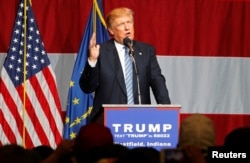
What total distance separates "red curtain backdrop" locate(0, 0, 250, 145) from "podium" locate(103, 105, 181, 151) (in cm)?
283

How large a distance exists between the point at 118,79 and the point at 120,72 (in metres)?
0.06

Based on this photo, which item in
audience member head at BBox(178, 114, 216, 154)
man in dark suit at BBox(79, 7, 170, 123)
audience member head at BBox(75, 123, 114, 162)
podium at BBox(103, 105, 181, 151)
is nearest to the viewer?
audience member head at BBox(75, 123, 114, 162)

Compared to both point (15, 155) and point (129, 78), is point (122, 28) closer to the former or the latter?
point (129, 78)

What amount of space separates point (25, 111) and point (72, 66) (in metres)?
0.83

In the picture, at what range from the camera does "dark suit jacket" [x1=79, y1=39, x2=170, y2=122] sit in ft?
23.7

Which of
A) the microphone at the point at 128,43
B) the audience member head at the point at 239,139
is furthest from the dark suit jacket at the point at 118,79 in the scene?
the audience member head at the point at 239,139

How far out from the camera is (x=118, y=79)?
731 cm

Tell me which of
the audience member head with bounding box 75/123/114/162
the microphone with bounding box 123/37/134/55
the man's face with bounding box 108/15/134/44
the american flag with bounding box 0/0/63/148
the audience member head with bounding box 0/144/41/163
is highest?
the man's face with bounding box 108/15/134/44

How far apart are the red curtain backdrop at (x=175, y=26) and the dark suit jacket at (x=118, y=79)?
1.86 metres

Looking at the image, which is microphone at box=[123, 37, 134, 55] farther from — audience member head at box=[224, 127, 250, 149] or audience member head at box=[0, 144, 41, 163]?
audience member head at box=[0, 144, 41, 163]

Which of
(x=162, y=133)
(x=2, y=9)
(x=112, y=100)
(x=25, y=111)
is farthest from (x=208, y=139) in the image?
(x=2, y=9)

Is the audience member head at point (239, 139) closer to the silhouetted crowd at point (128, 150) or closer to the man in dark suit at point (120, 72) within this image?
the silhouetted crowd at point (128, 150)

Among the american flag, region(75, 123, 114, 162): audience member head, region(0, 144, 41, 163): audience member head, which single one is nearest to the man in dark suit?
the american flag

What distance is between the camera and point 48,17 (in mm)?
9227
